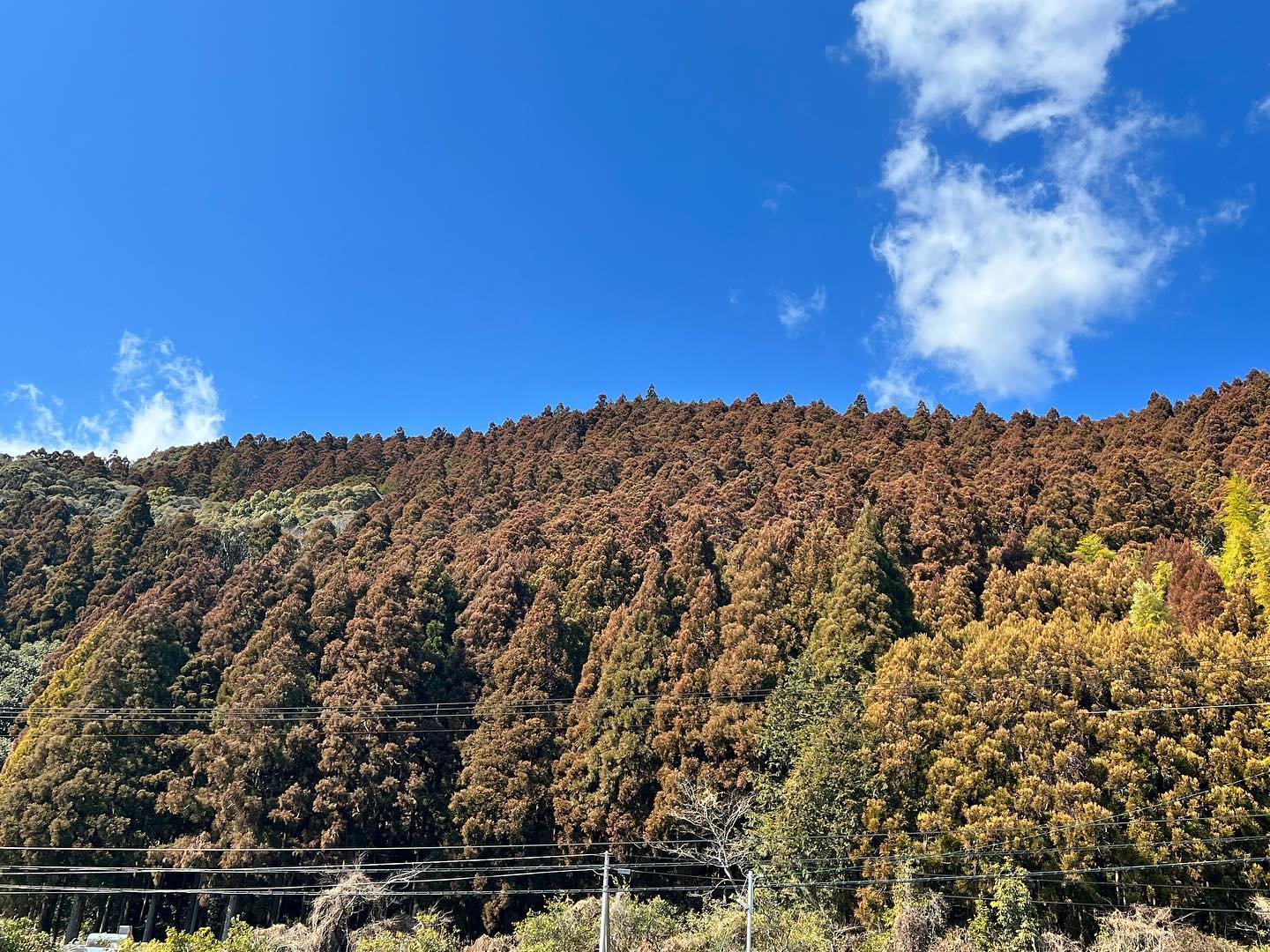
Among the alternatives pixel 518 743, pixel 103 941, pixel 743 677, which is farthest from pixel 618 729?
pixel 103 941

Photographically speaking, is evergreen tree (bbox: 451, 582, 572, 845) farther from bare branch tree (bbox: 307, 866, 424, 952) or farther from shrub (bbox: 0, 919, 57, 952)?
shrub (bbox: 0, 919, 57, 952)

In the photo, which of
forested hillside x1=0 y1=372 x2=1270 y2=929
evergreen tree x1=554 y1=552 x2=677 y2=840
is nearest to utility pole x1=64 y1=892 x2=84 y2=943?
forested hillside x1=0 y1=372 x2=1270 y2=929

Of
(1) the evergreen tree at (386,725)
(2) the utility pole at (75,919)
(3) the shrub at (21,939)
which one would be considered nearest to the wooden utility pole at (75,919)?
(2) the utility pole at (75,919)

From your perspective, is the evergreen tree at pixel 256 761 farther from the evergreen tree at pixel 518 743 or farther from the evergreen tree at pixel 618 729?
the evergreen tree at pixel 618 729

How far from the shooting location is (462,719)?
34.4 metres

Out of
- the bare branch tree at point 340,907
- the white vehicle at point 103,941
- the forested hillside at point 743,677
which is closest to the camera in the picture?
the forested hillside at point 743,677

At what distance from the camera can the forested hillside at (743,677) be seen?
77.0ft

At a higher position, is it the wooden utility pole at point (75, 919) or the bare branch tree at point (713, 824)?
the bare branch tree at point (713, 824)

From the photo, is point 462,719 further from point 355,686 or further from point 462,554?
point 462,554

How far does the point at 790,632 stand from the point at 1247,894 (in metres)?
15.1

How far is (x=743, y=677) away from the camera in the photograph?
99.7ft

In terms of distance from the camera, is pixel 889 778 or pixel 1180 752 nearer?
pixel 1180 752

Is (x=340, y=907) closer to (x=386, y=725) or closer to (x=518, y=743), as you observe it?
(x=386, y=725)

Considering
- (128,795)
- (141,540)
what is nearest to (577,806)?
(128,795)
